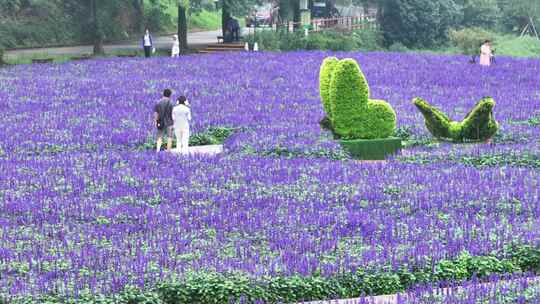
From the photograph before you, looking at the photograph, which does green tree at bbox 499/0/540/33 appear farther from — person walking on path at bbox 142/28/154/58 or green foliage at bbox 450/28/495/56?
person walking on path at bbox 142/28/154/58

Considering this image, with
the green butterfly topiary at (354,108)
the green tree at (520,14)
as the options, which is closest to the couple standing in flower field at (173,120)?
the green butterfly topiary at (354,108)

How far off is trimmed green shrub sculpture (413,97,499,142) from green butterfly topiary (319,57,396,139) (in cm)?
102

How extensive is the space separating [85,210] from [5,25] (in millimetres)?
45921

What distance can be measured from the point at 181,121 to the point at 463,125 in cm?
673

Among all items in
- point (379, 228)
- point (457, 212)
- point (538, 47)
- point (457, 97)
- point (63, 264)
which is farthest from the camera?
point (538, 47)

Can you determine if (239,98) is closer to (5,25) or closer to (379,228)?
(379,228)

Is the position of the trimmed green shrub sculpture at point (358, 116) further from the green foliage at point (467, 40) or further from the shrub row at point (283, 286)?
the green foliage at point (467, 40)

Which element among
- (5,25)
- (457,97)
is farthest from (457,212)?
(5,25)

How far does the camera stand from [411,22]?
7212cm

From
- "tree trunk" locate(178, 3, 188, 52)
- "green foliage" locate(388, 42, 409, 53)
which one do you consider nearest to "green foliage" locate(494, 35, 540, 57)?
"green foliage" locate(388, 42, 409, 53)

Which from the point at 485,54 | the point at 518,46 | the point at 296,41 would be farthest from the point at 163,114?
the point at 518,46

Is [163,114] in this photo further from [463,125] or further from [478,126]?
[478,126]

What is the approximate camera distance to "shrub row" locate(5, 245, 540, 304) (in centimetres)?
1181

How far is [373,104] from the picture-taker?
24.6 m
